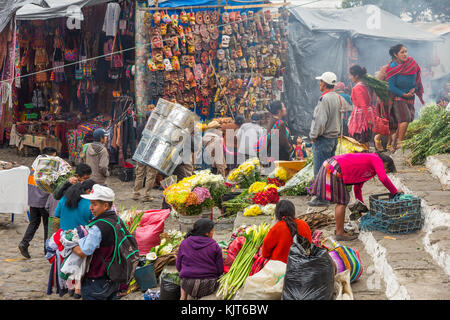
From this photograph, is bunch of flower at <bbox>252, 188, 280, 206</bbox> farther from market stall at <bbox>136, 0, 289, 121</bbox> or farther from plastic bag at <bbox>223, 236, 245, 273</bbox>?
market stall at <bbox>136, 0, 289, 121</bbox>

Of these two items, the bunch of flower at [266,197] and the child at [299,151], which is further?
the child at [299,151]

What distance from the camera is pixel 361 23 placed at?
17.0 metres

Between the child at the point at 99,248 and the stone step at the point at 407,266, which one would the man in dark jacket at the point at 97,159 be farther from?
the stone step at the point at 407,266

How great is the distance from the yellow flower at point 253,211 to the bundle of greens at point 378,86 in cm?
358

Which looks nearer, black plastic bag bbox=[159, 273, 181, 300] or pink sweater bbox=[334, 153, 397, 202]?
black plastic bag bbox=[159, 273, 181, 300]

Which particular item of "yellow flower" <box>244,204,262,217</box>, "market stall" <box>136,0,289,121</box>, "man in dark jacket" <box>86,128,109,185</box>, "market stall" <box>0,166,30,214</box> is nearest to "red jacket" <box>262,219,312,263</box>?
"yellow flower" <box>244,204,262,217</box>

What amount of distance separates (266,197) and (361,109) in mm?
→ 2860

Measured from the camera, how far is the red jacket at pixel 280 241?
16.6 feet

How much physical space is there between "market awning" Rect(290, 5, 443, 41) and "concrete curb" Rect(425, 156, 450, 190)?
911cm

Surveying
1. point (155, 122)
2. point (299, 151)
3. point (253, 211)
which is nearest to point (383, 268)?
point (253, 211)

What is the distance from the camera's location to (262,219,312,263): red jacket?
507cm

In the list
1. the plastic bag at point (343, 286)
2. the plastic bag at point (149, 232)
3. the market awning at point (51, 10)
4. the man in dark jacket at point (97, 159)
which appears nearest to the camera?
the plastic bag at point (343, 286)

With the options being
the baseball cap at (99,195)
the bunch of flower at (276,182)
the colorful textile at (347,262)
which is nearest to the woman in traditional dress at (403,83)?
the bunch of flower at (276,182)

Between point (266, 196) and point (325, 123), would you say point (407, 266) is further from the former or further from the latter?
point (266, 196)
